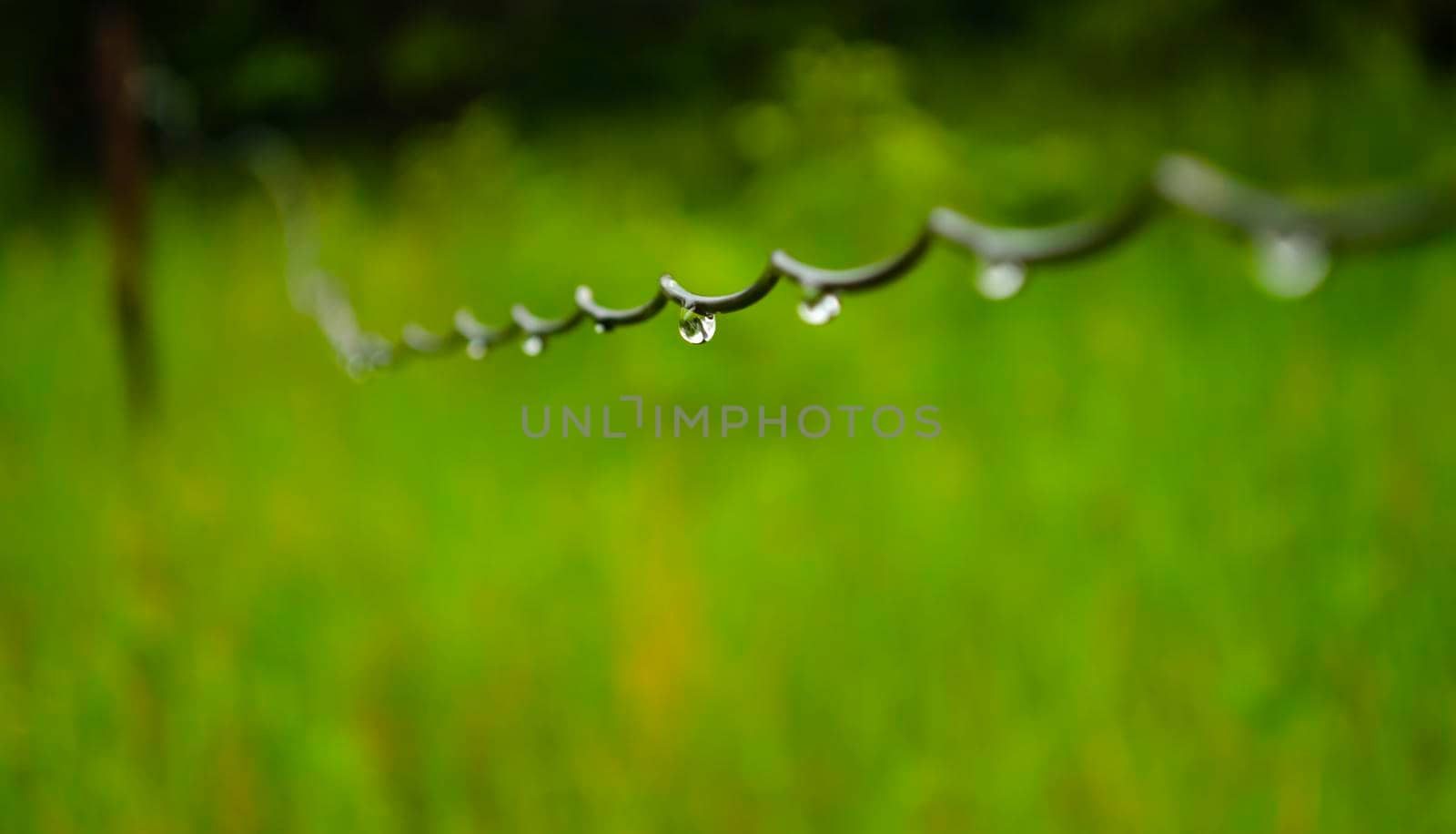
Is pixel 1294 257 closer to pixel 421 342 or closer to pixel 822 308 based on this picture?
pixel 822 308

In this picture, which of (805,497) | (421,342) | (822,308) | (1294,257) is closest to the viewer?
(1294,257)

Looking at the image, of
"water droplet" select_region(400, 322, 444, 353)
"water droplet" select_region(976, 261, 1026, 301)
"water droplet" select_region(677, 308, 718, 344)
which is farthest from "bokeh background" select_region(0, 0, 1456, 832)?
"water droplet" select_region(400, 322, 444, 353)

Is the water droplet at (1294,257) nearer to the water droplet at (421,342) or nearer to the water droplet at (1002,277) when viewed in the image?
the water droplet at (1002,277)

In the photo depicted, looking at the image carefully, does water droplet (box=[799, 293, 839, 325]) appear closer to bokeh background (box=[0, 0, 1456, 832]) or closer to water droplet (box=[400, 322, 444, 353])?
bokeh background (box=[0, 0, 1456, 832])

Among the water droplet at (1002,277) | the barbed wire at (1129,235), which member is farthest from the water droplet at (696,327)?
the water droplet at (1002,277)

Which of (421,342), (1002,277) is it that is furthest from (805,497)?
(1002,277)
